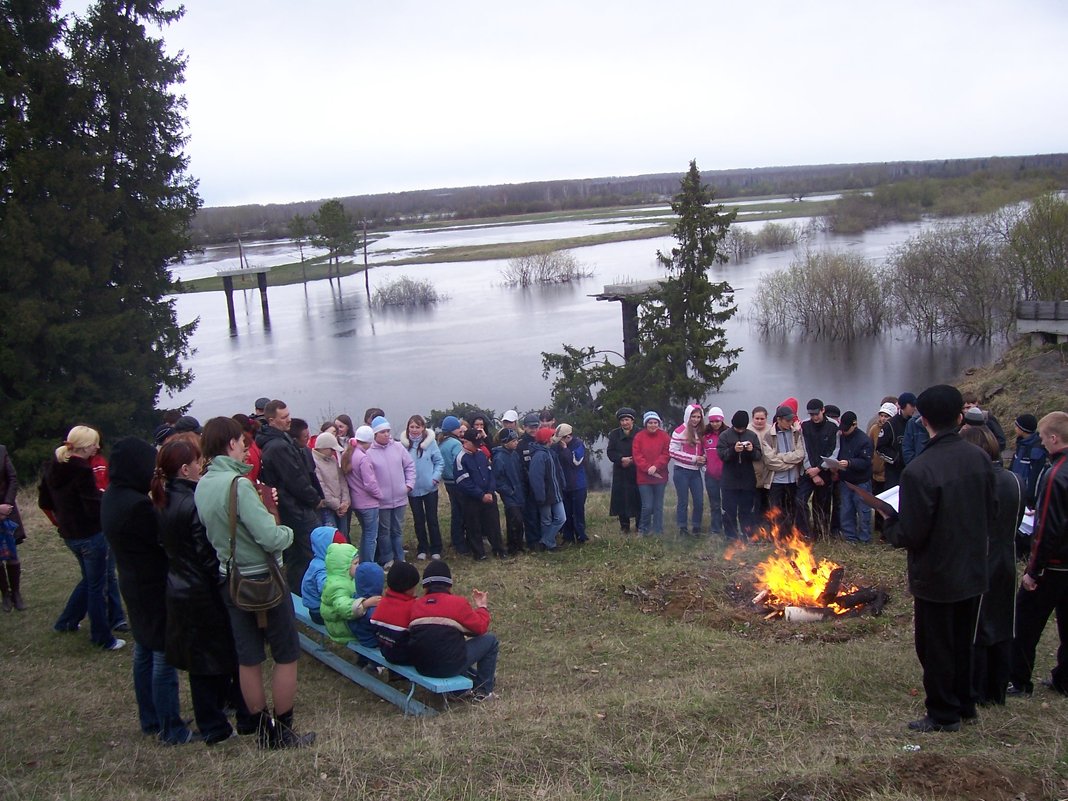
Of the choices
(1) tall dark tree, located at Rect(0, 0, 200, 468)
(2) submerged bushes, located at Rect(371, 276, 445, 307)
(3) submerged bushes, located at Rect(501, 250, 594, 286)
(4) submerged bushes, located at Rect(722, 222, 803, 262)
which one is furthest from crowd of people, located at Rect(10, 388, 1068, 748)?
(3) submerged bushes, located at Rect(501, 250, 594, 286)

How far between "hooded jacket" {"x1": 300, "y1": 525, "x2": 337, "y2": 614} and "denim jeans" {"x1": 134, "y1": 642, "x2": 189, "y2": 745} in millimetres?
1358

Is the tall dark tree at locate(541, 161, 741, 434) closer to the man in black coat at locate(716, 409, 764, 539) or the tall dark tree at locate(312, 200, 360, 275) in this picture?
the man in black coat at locate(716, 409, 764, 539)

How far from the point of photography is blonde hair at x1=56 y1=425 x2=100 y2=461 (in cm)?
641

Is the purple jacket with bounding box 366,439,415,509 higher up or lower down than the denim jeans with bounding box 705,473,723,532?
higher up

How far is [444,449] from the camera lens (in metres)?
9.97

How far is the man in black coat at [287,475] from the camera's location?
25.1 ft

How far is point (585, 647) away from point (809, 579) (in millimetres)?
2232

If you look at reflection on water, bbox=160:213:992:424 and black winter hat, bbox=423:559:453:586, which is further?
reflection on water, bbox=160:213:992:424

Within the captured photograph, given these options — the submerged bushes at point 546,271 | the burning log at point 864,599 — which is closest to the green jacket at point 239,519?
the burning log at point 864,599

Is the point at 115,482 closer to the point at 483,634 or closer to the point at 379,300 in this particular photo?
the point at 483,634

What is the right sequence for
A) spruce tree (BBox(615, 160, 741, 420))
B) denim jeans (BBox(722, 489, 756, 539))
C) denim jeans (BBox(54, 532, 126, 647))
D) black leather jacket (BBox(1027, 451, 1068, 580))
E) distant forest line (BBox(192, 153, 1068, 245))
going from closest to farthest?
black leather jacket (BBox(1027, 451, 1068, 580))
denim jeans (BBox(54, 532, 126, 647))
denim jeans (BBox(722, 489, 756, 539))
spruce tree (BBox(615, 160, 741, 420))
distant forest line (BBox(192, 153, 1068, 245))

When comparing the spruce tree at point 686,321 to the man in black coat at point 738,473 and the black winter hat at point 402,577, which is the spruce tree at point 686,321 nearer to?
the man in black coat at point 738,473

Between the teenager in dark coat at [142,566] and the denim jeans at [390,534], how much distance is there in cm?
411

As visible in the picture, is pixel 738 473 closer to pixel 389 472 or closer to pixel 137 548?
pixel 389 472
